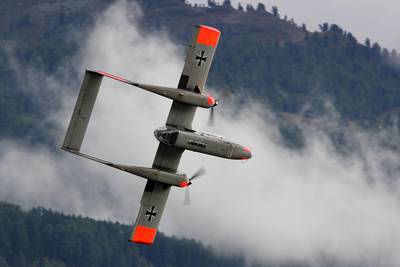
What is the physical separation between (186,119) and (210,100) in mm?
3481

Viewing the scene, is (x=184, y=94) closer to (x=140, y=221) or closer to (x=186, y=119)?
(x=186, y=119)

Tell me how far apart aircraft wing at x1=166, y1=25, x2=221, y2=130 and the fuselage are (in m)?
1.59

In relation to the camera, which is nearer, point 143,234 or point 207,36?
point 207,36

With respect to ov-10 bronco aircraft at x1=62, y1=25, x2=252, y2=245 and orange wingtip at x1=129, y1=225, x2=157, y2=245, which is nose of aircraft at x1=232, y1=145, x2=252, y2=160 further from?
orange wingtip at x1=129, y1=225, x2=157, y2=245

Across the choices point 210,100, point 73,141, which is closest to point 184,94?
point 210,100

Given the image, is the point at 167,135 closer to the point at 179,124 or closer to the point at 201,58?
the point at 179,124

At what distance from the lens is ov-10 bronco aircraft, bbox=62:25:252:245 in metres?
117

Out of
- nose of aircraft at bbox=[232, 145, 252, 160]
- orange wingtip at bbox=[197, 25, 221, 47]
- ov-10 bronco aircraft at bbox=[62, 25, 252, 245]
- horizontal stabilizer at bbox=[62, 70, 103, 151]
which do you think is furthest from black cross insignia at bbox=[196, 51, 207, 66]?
horizontal stabilizer at bbox=[62, 70, 103, 151]

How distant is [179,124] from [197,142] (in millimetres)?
3117

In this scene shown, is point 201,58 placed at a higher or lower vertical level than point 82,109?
higher

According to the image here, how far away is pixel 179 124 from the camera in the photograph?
11994 cm

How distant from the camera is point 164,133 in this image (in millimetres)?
117875

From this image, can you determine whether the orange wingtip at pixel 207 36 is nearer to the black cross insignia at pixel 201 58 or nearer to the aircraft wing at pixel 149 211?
the black cross insignia at pixel 201 58

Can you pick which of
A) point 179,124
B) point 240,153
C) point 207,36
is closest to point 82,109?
point 179,124
